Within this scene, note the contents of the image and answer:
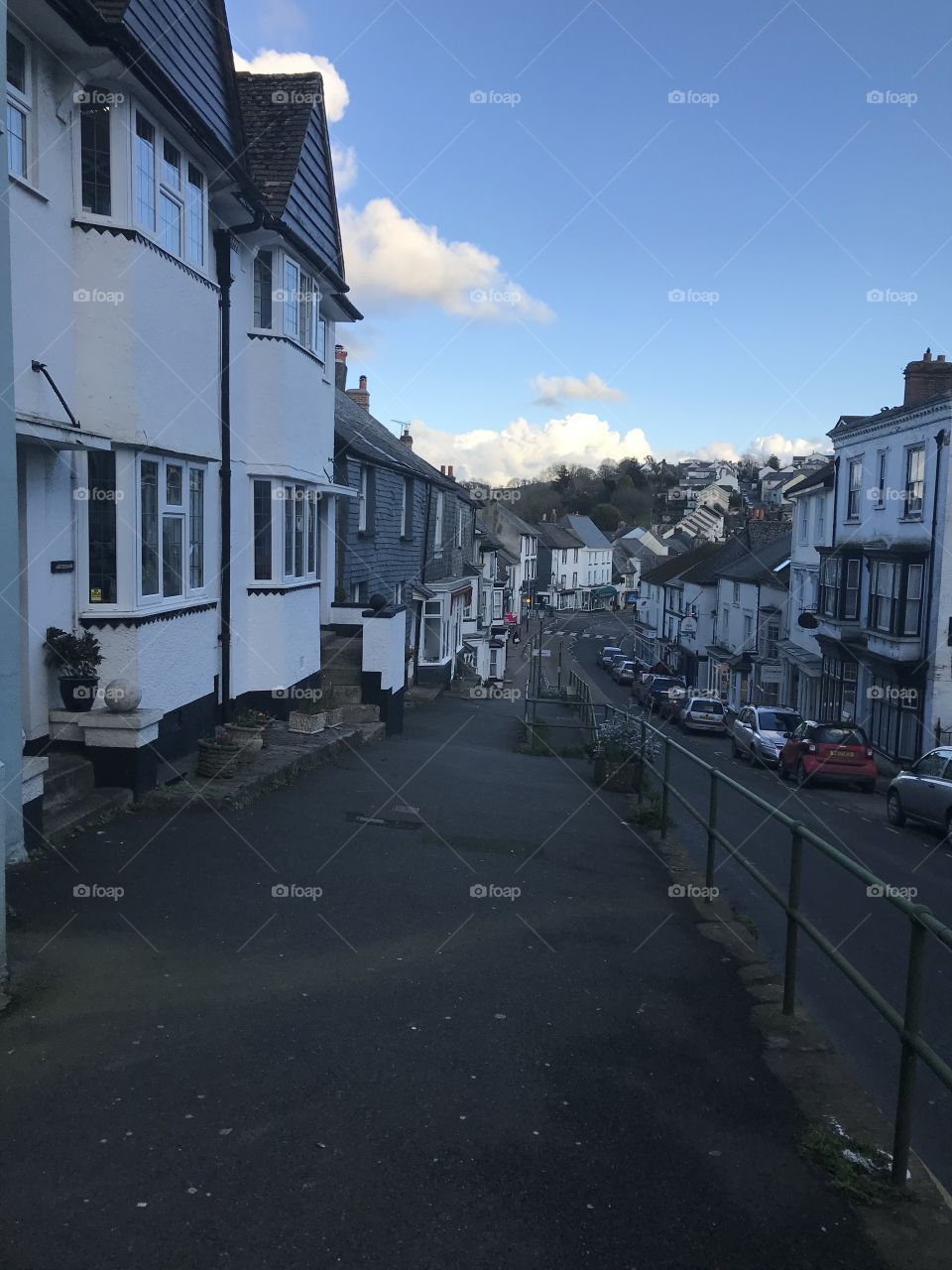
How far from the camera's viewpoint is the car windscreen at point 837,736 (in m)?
25.1

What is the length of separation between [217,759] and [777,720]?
76.9ft

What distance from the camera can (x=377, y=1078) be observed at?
4855 mm

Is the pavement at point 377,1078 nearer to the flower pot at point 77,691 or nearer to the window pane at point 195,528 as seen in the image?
the flower pot at point 77,691

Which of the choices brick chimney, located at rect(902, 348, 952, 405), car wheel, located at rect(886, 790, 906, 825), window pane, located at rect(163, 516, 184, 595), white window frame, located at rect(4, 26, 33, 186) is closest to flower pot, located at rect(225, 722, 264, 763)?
window pane, located at rect(163, 516, 184, 595)

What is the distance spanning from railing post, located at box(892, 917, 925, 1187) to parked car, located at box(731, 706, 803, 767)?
82.3 feet

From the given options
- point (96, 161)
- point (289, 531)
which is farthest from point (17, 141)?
point (289, 531)

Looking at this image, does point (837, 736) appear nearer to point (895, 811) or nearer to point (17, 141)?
point (895, 811)

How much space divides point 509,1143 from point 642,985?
2.25 m

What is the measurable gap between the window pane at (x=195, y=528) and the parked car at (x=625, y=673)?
47.2 m

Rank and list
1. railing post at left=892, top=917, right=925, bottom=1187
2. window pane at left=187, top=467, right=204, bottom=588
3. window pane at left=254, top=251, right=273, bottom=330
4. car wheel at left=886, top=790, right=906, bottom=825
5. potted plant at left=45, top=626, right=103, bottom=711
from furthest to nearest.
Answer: car wheel at left=886, top=790, right=906, bottom=825, window pane at left=254, top=251, right=273, bottom=330, window pane at left=187, top=467, right=204, bottom=588, potted plant at left=45, top=626, right=103, bottom=711, railing post at left=892, top=917, right=925, bottom=1187

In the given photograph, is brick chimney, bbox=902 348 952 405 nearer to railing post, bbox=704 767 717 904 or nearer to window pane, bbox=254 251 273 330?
window pane, bbox=254 251 273 330

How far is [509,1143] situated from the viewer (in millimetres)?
4336

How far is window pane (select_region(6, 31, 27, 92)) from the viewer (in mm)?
8547

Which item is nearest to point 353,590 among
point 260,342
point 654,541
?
point 260,342
